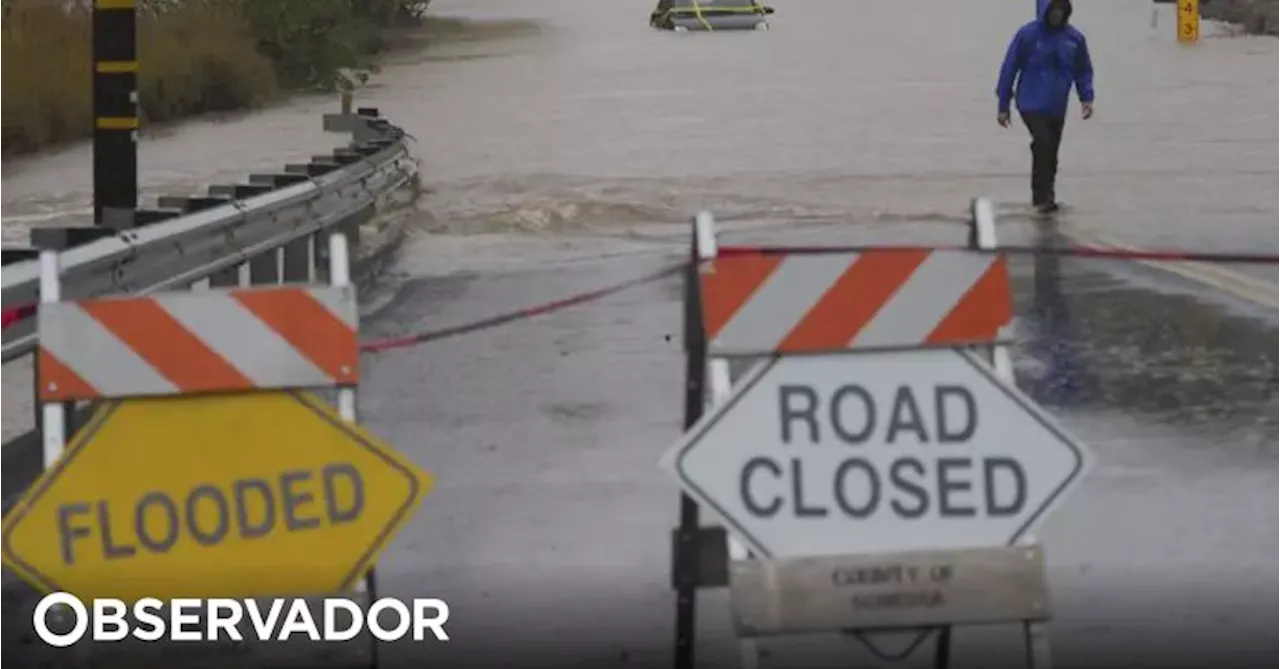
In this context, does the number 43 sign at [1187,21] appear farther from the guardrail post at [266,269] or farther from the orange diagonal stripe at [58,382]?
the orange diagonal stripe at [58,382]

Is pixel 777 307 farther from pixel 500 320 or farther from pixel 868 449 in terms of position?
pixel 500 320

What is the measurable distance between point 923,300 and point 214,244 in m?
6.45

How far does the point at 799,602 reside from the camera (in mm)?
6285

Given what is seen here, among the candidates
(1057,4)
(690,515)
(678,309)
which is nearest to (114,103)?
(678,309)

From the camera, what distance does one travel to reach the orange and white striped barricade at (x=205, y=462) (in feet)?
20.9

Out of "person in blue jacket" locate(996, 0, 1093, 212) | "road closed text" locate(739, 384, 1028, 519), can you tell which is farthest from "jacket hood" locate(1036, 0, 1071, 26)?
"road closed text" locate(739, 384, 1028, 519)

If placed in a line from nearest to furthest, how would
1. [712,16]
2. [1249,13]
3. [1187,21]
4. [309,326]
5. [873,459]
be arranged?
[873,459]
[309,326]
[1187,21]
[1249,13]
[712,16]

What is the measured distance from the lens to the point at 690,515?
22.0ft

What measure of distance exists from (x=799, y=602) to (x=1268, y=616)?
198cm

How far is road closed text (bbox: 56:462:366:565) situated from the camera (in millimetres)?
6379

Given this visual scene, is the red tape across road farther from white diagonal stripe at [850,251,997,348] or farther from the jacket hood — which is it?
the jacket hood

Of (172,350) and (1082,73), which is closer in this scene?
(172,350)

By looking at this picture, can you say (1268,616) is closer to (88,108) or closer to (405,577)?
(405,577)

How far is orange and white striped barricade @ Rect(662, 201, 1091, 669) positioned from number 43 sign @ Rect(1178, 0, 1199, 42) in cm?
4827
